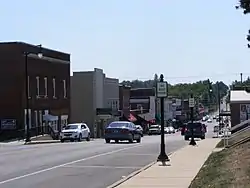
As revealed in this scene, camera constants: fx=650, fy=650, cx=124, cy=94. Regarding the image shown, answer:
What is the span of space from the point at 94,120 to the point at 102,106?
467cm

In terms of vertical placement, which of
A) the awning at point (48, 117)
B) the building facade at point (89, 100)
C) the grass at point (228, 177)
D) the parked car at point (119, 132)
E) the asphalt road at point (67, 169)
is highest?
the building facade at point (89, 100)

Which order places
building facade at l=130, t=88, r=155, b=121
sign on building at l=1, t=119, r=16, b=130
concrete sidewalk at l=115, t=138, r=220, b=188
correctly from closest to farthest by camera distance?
concrete sidewalk at l=115, t=138, r=220, b=188
sign on building at l=1, t=119, r=16, b=130
building facade at l=130, t=88, r=155, b=121

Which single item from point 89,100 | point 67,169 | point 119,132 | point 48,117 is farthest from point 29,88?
point 67,169

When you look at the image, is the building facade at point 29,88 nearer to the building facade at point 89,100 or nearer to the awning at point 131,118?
the building facade at point 89,100

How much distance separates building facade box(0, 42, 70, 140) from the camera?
205 ft

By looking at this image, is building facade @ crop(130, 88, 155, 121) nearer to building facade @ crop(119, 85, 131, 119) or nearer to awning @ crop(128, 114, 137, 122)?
awning @ crop(128, 114, 137, 122)

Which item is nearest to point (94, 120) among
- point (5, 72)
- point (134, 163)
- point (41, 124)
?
point (41, 124)

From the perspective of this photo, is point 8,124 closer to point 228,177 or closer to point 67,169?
point 67,169

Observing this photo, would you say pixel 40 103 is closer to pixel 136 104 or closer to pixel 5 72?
pixel 5 72

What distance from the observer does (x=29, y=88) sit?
64.6 metres

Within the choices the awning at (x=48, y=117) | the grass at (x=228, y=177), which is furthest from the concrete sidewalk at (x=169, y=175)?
the awning at (x=48, y=117)

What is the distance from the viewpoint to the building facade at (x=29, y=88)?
205 feet

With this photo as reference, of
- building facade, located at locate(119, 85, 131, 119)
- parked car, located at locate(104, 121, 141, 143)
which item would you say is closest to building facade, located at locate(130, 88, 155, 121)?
building facade, located at locate(119, 85, 131, 119)

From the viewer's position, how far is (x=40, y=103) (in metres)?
67.4
